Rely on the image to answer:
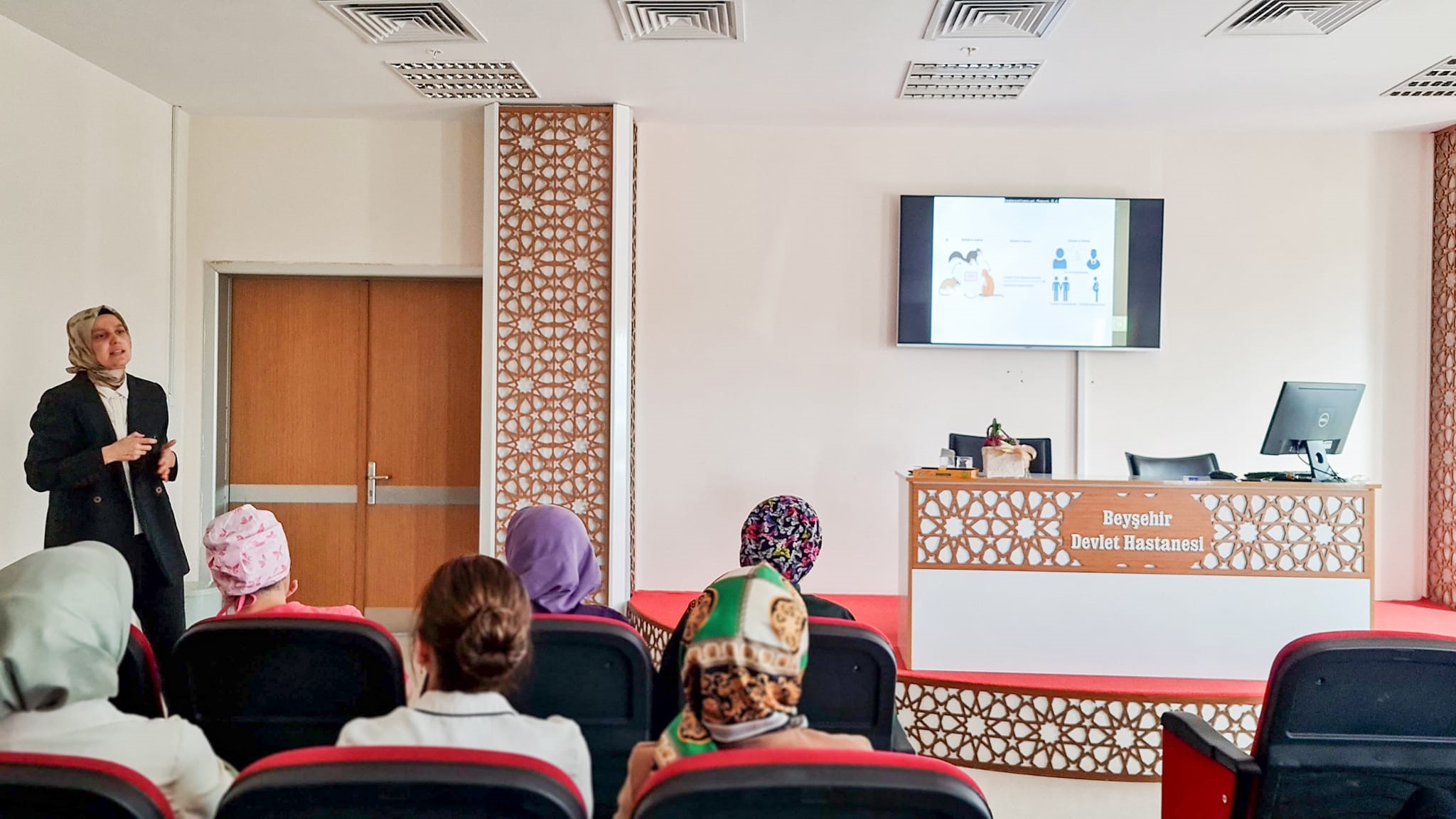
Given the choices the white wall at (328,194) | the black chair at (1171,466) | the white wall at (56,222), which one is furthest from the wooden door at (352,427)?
the black chair at (1171,466)

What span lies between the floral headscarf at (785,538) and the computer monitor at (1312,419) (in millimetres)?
2332

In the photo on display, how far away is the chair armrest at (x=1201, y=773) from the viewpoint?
2.09 m

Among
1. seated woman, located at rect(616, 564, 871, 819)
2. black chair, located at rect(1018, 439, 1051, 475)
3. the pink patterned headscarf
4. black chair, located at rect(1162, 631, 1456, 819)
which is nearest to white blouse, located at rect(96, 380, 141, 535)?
the pink patterned headscarf

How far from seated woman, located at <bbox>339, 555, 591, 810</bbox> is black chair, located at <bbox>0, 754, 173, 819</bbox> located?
0.86 feet

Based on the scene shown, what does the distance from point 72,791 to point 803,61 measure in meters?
3.94

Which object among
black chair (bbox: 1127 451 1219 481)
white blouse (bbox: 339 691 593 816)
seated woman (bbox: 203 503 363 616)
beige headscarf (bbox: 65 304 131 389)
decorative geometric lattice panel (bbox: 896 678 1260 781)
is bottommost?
decorative geometric lattice panel (bbox: 896 678 1260 781)

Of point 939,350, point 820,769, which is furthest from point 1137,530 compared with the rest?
point 820,769

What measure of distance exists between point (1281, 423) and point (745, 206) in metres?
2.91

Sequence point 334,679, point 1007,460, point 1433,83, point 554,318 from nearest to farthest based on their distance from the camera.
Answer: point 334,679 → point 1007,460 → point 1433,83 → point 554,318

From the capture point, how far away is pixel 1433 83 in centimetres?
452

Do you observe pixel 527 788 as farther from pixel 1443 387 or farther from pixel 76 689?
pixel 1443 387

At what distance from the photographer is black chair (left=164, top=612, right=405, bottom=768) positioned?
73.3 inches

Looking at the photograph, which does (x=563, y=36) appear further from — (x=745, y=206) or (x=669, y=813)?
(x=669, y=813)

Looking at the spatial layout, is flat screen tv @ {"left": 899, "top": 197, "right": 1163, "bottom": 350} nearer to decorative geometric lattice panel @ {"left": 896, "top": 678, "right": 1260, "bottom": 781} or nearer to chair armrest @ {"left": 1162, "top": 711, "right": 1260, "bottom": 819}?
decorative geometric lattice panel @ {"left": 896, "top": 678, "right": 1260, "bottom": 781}
